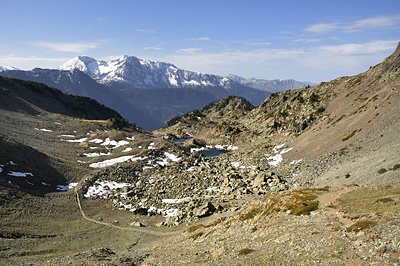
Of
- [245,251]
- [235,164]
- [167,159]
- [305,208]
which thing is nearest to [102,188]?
[167,159]

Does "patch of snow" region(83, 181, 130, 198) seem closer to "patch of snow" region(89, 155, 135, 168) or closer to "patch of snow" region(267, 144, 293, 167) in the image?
"patch of snow" region(89, 155, 135, 168)

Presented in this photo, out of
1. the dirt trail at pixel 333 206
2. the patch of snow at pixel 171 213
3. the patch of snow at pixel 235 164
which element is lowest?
the patch of snow at pixel 171 213

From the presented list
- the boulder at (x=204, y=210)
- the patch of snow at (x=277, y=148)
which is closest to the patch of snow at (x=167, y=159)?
the patch of snow at (x=277, y=148)

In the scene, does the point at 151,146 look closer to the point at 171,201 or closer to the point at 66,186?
the point at 66,186

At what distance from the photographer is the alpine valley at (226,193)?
28.1 meters

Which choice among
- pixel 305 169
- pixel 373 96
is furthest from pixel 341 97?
pixel 305 169

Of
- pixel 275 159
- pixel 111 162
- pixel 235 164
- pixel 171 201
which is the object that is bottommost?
pixel 171 201

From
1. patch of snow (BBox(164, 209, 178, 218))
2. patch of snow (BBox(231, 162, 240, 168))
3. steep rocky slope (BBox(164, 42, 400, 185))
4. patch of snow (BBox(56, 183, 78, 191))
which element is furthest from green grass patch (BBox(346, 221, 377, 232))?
patch of snow (BBox(56, 183, 78, 191))

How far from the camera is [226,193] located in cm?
7644

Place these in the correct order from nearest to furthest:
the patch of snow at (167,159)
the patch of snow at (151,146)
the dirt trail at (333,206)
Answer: the dirt trail at (333,206) < the patch of snow at (167,159) < the patch of snow at (151,146)

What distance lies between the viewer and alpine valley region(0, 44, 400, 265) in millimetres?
28125

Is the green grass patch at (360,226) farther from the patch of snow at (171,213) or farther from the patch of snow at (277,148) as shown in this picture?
the patch of snow at (277,148)

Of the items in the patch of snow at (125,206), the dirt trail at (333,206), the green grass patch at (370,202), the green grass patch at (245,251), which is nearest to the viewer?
the green grass patch at (370,202)

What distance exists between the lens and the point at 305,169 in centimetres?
7912
